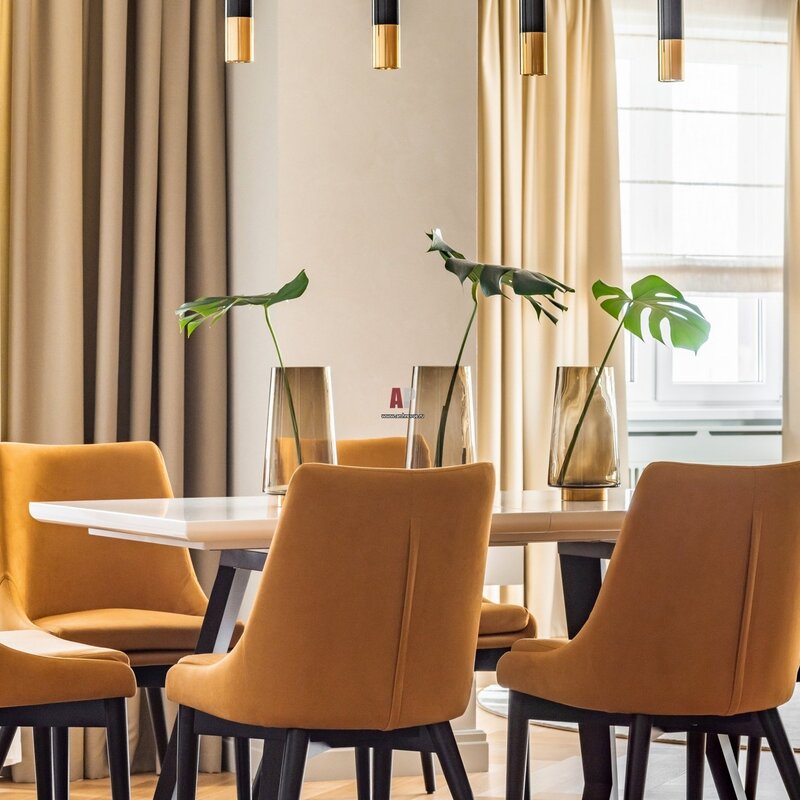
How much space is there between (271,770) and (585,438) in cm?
105

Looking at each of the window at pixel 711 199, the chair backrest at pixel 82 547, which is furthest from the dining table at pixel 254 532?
the window at pixel 711 199

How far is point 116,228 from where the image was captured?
3705mm

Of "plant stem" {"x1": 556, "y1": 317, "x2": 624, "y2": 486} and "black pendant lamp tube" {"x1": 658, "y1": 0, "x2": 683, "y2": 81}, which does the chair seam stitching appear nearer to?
"plant stem" {"x1": 556, "y1": 317, "x2": 624, "y2": 486}

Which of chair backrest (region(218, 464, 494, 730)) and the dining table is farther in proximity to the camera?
the dining table

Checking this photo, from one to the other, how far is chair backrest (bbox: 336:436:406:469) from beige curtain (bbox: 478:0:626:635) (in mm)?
1484

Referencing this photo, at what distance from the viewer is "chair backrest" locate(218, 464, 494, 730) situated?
1884 mm

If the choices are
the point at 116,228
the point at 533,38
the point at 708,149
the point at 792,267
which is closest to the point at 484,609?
the point at 533,38

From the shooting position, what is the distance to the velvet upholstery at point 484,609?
9.62 feet

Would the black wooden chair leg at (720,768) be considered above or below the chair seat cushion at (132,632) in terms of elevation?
below

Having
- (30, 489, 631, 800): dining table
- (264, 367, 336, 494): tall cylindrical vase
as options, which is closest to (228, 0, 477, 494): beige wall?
(30, 489, 631, 800): dining table

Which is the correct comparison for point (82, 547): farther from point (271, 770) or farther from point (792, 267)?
point (792, 267)

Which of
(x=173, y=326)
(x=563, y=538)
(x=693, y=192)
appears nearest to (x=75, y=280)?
(x=173, y=326)

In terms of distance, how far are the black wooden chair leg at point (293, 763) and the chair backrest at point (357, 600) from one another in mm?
26

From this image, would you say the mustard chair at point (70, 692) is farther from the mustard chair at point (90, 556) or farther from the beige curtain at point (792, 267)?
the beige curtain at point (792, 267)
